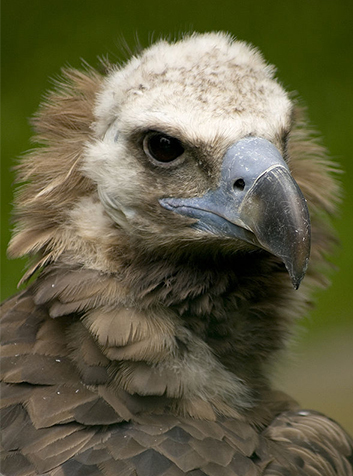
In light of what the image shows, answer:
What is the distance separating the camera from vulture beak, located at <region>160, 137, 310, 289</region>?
1.55m

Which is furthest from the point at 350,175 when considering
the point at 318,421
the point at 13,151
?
the point at 318,421

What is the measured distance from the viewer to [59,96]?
200 cm

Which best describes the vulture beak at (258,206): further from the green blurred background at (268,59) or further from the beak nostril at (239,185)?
the green blurred background at (268,59)

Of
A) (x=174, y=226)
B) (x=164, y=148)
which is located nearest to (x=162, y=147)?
(x=164, y=148)

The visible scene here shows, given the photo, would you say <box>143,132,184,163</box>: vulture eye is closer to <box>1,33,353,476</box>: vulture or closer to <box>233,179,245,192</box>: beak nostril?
<box>1,33,353,476</box>: vulture

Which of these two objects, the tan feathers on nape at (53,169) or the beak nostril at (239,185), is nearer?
the beak nostril at (239,185)

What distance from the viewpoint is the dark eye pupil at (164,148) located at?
170cm

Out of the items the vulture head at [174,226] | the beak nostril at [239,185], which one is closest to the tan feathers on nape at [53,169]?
the vulture head at [174,226]

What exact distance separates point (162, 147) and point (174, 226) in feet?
0.59

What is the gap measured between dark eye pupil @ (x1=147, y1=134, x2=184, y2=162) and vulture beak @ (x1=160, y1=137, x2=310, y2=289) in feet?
0.32

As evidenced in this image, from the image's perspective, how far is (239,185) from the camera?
1.63 metres

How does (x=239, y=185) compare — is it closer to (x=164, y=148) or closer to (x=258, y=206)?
(x=258, y=206)

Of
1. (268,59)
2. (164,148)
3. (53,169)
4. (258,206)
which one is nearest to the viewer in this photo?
(258,206)

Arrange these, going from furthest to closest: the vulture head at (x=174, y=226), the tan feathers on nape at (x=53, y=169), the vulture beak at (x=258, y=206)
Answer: the tan feathers on nape at (x=53, y=169)
the vulture head at (x=174, y=226)
the vulture beak at (x=258, y=206)
